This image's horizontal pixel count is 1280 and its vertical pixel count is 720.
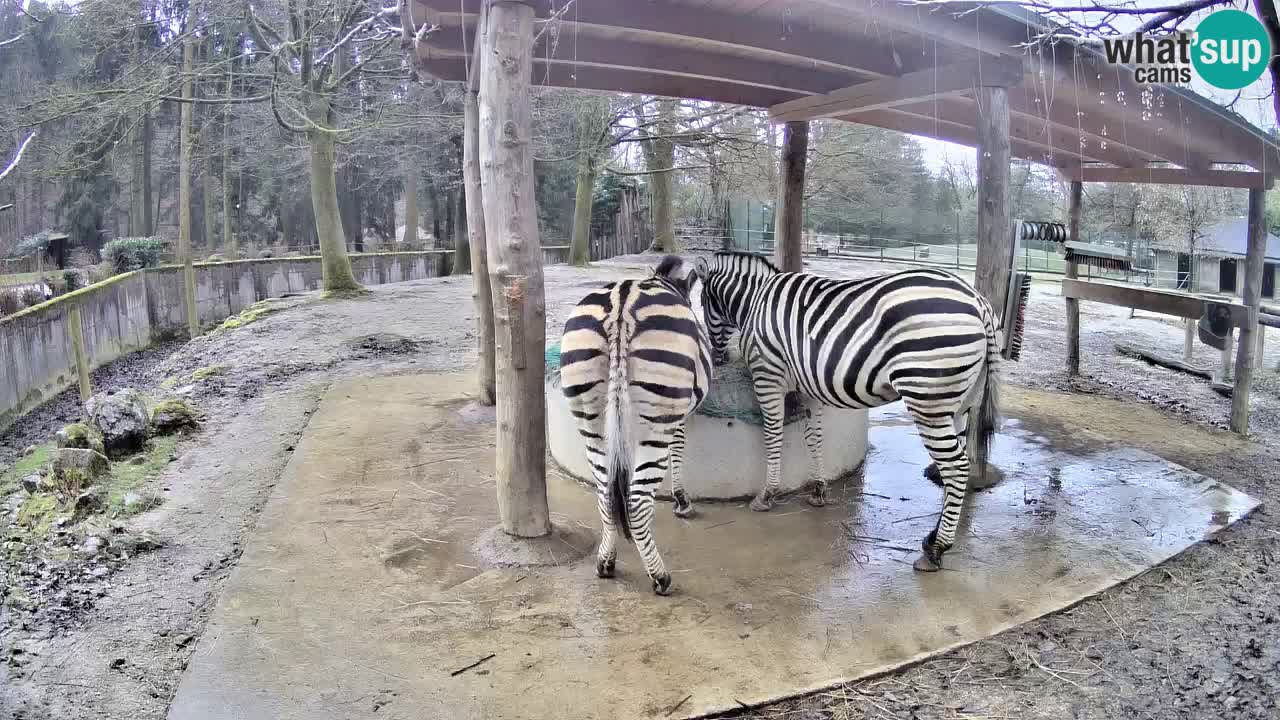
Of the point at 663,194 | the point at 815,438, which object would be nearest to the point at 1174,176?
the point at 815,438

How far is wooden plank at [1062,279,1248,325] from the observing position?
6895mm

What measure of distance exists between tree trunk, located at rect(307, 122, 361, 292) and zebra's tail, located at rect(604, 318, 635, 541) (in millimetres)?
13143

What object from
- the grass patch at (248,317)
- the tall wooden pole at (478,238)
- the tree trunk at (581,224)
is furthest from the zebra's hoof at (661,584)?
the tree trunk at (581,224)

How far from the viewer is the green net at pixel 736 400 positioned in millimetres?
4980

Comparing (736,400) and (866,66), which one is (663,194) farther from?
(736,400)

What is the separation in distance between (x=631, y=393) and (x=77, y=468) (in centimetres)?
427

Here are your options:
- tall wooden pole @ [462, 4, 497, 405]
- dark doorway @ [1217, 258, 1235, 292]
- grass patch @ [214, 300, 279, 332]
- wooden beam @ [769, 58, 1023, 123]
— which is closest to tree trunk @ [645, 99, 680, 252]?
grass patch @ [214, 300, 279, 332]

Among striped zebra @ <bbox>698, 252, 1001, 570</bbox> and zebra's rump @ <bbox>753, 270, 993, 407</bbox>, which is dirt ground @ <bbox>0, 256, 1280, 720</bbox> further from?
zebra's rump @ <bbox>753, 270, 993, 407</bbox>

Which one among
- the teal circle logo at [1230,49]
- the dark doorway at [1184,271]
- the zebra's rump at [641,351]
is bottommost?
the zebra's rump at [641,351]

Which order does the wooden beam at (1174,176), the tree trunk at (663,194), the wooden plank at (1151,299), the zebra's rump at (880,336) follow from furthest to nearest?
the tree trunk at (663,194)
the wooden plank at (1151,299)
the wooden beam at (1174,176)
the zebra's rump at (880,336)

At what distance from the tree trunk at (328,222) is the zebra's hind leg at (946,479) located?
1375cm

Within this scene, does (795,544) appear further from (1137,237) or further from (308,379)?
(1137,237)

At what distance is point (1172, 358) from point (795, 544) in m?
8.45

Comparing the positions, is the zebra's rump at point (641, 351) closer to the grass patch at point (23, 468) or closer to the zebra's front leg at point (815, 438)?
the zebra's front leg at point (815, 438)
